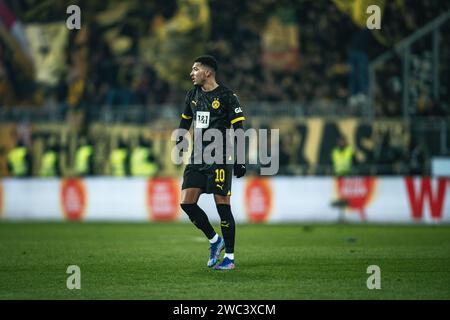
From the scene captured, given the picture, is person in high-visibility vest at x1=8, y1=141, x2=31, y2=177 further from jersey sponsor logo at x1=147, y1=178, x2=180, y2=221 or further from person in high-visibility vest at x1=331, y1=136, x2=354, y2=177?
person in high-visibility vest at x1=331, y1=136, x2=354, y2=177

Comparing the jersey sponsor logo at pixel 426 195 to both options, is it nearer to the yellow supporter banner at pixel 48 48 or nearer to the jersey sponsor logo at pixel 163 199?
the jersey sponsor logo at pixel 163 199

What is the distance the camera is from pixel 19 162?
2605 centimetres

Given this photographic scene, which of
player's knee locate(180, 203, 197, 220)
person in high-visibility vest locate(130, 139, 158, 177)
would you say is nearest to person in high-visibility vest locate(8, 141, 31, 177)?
person in high-visibility vest locate(130, 139, 158, 177)

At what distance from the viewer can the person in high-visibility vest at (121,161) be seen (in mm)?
25906

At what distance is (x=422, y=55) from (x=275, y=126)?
449 cm

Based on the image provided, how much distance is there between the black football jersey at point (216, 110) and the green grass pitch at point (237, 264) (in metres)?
1.66

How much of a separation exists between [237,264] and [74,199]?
12.8 metres

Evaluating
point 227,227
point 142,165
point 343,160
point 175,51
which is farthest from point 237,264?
point 175,51

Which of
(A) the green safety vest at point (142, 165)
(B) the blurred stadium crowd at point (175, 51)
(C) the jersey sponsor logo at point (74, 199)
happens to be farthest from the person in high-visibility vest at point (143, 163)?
(C) the jersey sponsor logo at point (74, 199)

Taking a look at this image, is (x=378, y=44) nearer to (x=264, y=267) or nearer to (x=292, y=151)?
(x=292, y=151)

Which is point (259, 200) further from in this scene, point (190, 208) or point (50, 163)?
point (190, 208)

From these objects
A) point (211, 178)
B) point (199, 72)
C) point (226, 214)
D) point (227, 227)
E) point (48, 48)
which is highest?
point (48, 48)
